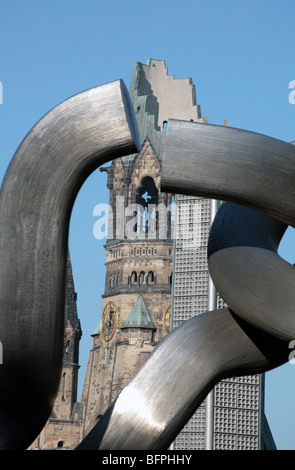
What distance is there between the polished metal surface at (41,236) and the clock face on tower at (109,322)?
157 ft

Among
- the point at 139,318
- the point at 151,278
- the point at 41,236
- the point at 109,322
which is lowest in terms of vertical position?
the point at 41,236

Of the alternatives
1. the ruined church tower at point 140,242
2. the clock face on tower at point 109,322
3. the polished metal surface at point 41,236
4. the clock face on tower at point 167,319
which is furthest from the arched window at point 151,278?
the polished metal surface at point 41,236

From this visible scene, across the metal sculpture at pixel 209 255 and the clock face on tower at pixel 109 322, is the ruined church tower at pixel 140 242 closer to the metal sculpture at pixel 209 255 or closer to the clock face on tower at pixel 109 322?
the clock face on tower at pixel 109 322

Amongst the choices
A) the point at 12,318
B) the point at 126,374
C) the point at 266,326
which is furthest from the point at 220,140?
the point at 126,374

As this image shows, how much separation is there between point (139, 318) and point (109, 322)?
7.37ft

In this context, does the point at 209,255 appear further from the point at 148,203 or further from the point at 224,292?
the point at 148,203

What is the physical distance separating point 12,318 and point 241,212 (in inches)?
69.0

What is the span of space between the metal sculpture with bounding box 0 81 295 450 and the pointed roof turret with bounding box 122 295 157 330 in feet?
149

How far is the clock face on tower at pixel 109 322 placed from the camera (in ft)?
175

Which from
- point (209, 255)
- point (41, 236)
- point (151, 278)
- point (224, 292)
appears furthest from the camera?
point (151, 278)

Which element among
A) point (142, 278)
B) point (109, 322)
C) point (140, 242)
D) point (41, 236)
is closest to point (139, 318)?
point (109, 322)

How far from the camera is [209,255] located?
6.15 metres

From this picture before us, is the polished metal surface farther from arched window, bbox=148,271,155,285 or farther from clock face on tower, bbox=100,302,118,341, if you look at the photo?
clock face on tower, bbox=100,302,118,341
